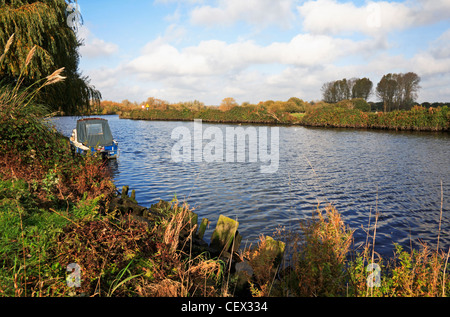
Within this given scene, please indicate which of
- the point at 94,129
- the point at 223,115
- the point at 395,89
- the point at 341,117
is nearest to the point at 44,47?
the point at 94,129

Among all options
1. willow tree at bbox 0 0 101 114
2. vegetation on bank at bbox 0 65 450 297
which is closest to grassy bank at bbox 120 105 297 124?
willow tree at bbox 0 0 101 114

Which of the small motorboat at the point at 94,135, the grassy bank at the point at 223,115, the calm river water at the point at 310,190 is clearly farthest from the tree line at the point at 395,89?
the small motorboat at the point at 94,135

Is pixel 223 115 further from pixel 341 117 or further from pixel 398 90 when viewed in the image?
pixel 398 90

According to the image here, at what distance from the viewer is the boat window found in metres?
18.8

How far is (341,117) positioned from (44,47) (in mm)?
53337

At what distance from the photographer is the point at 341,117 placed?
57.7 m

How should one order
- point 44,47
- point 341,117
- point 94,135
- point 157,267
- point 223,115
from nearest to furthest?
1. point 157,267
2. point 44,47
3. point 94,135
4. point 341,117
5. point 223,115

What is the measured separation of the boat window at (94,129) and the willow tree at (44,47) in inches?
45.6

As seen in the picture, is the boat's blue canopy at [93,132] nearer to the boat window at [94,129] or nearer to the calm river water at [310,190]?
the boat window at [94,129]
